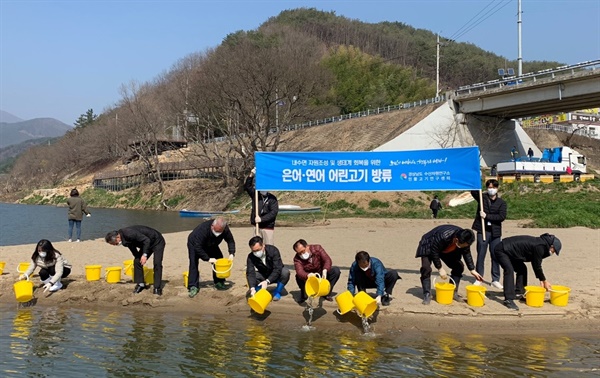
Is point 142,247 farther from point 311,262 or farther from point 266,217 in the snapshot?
point 311,262

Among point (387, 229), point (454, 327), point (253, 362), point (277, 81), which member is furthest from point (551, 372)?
point (277, 81)

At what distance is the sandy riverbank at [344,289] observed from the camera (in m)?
8.54

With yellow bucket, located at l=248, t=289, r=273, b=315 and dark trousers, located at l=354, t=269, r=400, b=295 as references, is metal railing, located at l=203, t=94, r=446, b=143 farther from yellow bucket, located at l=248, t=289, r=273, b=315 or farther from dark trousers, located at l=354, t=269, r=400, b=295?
yellow bucket, located at l=248, t=289, r=273, b=315

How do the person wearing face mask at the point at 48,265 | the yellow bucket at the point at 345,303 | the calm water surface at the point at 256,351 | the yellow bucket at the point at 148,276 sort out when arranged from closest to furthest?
the calm water surface at the point at 256,351 < the yellow bucket at the point at 345,303 < the person wearing face mask at the point at 48,265 < the yellow bucket at the point at 148,276

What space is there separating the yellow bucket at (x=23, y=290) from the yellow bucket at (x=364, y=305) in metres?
6.61

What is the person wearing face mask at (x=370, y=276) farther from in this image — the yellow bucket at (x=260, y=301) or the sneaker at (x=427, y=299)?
the yellow bucket at (x=260, y=301)

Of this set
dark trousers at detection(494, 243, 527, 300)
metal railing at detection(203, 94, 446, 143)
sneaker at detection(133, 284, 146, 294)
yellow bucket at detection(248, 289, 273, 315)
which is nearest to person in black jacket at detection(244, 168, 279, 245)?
yellow bucket at detection(248, 289, 273, 315)

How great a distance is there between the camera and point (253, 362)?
22.7 ft

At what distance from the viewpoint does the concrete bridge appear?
37688 millimetres

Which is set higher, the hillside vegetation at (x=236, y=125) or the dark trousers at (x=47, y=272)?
the hillside vegetation at (x=236, y=125)

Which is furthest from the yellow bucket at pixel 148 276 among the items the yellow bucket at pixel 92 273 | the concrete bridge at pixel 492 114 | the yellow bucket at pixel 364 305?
the concrete bridge at pixel 492 114

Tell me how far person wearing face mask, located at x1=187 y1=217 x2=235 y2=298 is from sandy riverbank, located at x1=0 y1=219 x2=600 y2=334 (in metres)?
0.34

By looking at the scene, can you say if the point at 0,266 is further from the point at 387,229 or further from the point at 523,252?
the point at 387,229

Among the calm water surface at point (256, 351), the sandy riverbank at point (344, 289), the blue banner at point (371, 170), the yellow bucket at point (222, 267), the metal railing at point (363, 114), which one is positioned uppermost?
the metal railing at point (363, 114)
